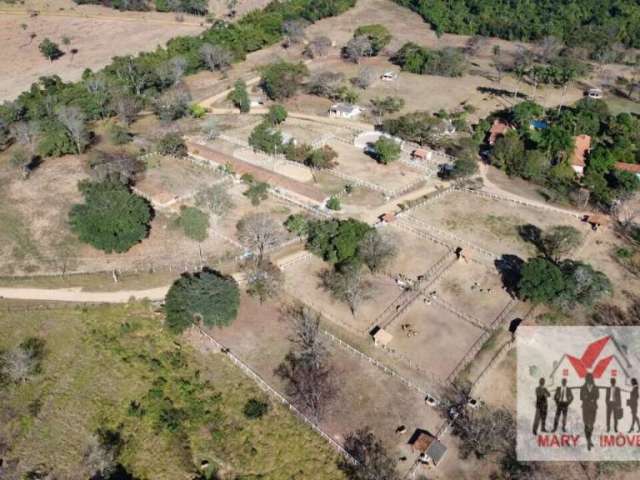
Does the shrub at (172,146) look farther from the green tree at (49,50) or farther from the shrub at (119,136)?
the green tree at (49,50)

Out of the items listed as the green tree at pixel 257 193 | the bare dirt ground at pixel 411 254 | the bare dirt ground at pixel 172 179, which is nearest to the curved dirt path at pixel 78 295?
the bare dirt ground at pixel 172 179

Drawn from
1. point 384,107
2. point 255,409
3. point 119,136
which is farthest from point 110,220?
point 384,107

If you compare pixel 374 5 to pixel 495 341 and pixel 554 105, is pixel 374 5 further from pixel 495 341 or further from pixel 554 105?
pixel 495 341

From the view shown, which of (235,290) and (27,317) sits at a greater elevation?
(235,290)

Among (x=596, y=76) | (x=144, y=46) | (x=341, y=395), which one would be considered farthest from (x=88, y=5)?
(x=341, y=395)

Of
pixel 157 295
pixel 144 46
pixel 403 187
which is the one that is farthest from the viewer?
pixel 144 46

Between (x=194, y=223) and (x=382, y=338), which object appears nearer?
(x=382, y=338)

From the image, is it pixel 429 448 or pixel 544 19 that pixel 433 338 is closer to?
pixel 429 448
